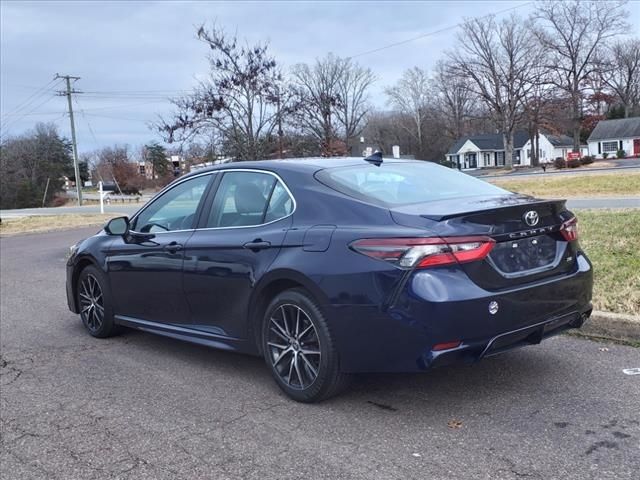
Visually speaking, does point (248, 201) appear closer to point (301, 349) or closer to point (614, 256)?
point (301, 349)

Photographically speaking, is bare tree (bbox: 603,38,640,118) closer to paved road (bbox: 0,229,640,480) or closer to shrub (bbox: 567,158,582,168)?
shrub (bbox: 567,158,582,168)

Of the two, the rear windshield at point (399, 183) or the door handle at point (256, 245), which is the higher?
the rear windshield at point (399, 183)

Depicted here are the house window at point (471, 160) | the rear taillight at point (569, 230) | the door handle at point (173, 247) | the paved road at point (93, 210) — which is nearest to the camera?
the rear taillight at point (569, 230)

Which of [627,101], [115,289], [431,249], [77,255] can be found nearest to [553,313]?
[431,249]

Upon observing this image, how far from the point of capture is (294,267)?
13.3 feet

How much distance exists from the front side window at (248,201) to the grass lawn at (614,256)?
10.1ft

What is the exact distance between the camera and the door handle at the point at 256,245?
432 centimetres

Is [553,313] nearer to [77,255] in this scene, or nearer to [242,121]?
[77,255]

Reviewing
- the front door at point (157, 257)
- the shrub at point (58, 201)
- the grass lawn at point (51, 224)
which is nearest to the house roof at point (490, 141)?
the shrub at point (58, 201)

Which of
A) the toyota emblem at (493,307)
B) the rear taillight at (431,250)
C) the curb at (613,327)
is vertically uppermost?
the rear taillight at (431,250)

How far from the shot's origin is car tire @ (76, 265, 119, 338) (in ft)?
19.7

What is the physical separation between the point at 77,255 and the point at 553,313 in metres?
4.58

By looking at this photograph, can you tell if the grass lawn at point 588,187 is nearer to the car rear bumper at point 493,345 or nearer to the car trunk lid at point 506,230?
the car trunk lid at point 506,230

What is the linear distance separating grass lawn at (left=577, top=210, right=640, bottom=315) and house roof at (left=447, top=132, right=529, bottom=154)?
82.7 metres
